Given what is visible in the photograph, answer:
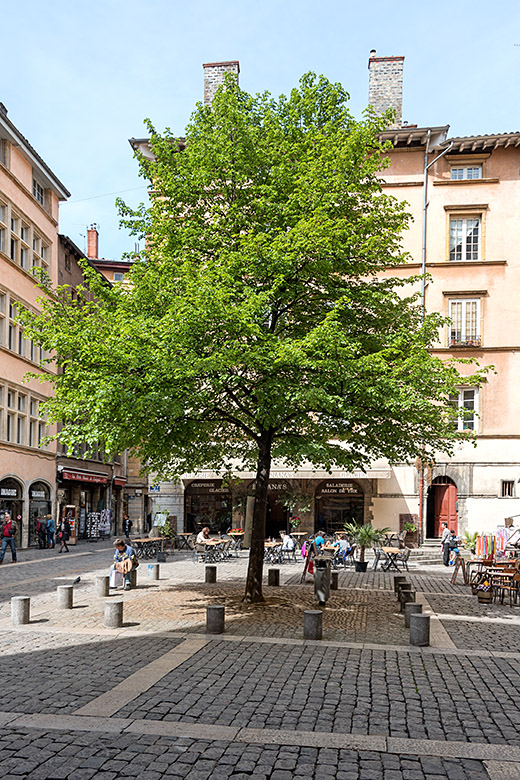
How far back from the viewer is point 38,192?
40.2 metres

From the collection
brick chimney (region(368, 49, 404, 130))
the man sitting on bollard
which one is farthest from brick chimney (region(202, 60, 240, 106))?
the man sitting on bollard

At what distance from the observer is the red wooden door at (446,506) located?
34.2 m

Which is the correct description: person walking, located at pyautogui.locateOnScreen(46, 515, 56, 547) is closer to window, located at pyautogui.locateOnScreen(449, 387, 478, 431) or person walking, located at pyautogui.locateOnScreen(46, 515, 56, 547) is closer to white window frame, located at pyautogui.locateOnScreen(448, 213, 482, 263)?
window, located at pyautogui.locateOnScreen(449, 387, 478, 431)

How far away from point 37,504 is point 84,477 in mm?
7908

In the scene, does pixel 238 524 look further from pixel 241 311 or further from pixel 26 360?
pixel 241 311

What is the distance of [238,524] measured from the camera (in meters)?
35.7

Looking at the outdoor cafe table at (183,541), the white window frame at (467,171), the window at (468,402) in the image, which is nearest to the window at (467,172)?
the white window frame at (467,171)

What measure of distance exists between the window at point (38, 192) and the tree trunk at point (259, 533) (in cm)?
2861

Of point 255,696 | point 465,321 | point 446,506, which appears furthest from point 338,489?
point 255,696

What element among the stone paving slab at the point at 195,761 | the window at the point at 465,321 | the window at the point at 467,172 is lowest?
the stone paving slab at the point at 195,761

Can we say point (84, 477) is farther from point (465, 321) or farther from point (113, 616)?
point (113, 616)

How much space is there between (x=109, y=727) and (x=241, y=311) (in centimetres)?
738

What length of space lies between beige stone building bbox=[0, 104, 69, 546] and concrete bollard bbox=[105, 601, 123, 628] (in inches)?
847

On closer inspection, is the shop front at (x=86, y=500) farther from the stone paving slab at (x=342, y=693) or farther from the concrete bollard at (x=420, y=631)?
the stone paving slab at (x=342, y=693)
